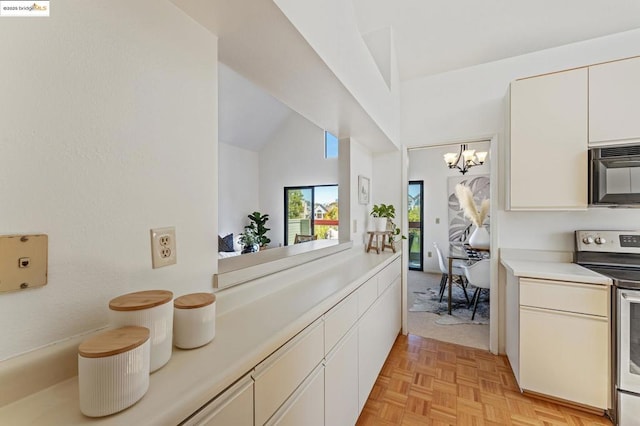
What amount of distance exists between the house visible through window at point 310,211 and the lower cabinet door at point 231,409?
189 inches

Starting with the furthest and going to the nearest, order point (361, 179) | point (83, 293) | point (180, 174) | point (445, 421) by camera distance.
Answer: point (361, 179) < point (445, 421) < point (180, 174) < point (83, 293)

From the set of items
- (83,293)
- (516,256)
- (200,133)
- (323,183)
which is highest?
(323,183)

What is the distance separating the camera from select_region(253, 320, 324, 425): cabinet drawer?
769 millimetres

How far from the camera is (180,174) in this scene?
34.1 inches

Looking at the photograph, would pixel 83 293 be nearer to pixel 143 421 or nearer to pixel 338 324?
pixel 143 421

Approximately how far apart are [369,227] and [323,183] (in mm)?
2978

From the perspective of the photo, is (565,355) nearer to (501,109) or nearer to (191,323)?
(501,109)

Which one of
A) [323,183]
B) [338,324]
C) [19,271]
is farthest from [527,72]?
[323,183]

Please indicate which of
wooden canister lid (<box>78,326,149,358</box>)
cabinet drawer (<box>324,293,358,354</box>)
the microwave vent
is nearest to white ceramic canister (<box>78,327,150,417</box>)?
wooden canister lid (<box>78,326,149,358</box>)

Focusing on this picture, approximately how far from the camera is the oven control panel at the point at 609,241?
191 centimetres

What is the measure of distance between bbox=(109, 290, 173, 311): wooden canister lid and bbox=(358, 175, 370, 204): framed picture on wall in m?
2.10

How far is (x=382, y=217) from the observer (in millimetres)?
2695

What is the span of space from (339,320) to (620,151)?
2.24m

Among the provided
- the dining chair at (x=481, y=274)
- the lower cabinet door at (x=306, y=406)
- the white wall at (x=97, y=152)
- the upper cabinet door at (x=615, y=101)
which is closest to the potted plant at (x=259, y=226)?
the dining chair at (x=481, y=274)
